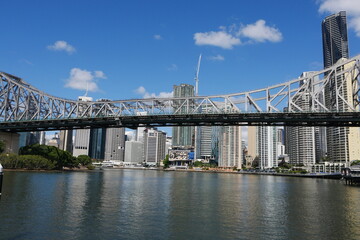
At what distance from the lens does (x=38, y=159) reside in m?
93.1

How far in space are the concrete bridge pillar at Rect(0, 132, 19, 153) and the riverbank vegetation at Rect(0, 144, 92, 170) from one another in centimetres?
305

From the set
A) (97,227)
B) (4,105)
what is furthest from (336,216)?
(4,105)

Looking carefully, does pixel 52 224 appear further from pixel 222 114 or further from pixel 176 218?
pixel 222 114

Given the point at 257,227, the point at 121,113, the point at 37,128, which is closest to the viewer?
the point at 257,227

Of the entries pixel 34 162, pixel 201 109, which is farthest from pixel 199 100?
pixel 34 162

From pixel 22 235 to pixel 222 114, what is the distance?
169 ft

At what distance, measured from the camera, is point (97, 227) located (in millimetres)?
20312

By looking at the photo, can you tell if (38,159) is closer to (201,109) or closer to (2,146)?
(2,146)

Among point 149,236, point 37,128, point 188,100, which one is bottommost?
point 149,236

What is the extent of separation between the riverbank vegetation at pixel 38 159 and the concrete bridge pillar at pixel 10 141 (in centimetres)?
305

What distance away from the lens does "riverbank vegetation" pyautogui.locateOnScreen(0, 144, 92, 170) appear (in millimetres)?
86312

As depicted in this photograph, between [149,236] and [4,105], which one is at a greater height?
[4,105]

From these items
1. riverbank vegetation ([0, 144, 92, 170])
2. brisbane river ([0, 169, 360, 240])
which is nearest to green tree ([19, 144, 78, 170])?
riverbank vegetation ([0, 144, 92, 170])

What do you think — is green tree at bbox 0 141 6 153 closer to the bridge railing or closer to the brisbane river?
the bridge railing
